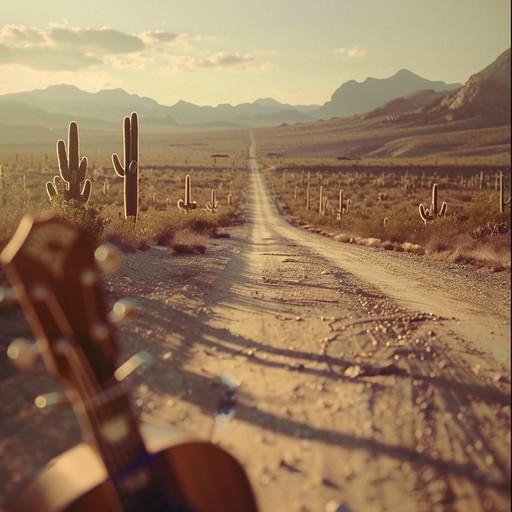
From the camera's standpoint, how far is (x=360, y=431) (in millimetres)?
4012

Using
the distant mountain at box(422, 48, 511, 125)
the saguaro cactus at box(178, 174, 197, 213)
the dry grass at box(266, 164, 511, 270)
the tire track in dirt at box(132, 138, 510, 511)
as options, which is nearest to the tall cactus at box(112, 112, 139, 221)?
the dry grass at box(266, 164, 511, 270)

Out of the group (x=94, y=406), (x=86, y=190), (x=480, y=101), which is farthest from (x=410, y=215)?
(x=480, y=101)

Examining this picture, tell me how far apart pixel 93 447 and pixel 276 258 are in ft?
40.2

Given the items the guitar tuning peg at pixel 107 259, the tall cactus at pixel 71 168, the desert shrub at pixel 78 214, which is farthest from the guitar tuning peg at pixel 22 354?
the tall cactus at pixel 71 168

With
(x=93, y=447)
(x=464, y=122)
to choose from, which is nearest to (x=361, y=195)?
(x=93, y=447)

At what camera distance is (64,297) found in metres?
2.16

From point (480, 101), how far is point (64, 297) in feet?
170

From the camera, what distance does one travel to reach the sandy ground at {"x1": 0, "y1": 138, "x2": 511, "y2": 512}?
3377 millimetres

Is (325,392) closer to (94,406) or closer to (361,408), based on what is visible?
(361,408)

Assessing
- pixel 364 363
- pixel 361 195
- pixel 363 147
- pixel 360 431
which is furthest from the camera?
pixel 363 147

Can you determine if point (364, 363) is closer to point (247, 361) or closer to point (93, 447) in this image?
point (247, 361)

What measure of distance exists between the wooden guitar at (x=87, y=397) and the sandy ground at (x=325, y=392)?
0.98 m

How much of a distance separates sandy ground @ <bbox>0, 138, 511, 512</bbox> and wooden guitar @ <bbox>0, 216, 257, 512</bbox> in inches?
38.5

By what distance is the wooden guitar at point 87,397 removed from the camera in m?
2.11
